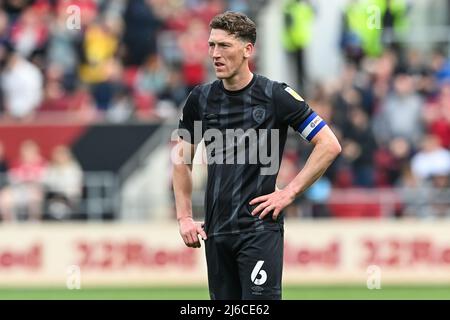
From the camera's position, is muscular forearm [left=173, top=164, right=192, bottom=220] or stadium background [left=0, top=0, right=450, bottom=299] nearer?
muscular forearm [left=173, top=164, right=192, bottom=220]

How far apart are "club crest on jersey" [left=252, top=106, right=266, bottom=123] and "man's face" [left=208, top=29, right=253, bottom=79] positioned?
29cm

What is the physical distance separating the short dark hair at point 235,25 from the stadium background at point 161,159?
9.75 metres

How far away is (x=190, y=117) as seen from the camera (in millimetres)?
9055

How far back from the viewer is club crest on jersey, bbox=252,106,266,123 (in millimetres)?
8859

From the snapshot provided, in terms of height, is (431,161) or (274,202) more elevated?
(274,202)

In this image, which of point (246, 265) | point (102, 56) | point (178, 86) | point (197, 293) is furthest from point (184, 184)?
point (102, 56)

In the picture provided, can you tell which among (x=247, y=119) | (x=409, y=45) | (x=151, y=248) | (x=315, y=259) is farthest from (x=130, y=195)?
(x=247, y=119)

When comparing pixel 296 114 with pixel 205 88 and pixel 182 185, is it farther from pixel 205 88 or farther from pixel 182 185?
pixel 182 185

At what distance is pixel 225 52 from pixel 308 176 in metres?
1.01

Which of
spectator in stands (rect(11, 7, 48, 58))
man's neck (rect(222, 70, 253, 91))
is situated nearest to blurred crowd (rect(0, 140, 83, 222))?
spectator in stands (rect(11, 7, 48, 58))

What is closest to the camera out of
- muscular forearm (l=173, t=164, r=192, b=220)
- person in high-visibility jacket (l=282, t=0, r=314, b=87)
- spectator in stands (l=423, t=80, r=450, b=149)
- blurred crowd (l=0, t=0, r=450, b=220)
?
muscular forearm (l=173, t=164, r=192, b=220)

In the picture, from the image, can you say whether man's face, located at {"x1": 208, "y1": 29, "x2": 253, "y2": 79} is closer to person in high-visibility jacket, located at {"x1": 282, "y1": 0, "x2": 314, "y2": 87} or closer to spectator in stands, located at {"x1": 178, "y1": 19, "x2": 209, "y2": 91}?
spectator in stands, located at {"x1": 178, "y1": 19, "x2": 209, "y2": 91}

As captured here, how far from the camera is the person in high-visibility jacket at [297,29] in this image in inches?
854

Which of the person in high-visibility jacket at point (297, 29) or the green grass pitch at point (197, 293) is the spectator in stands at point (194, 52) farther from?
the green grass pitch at point (197, 293)
